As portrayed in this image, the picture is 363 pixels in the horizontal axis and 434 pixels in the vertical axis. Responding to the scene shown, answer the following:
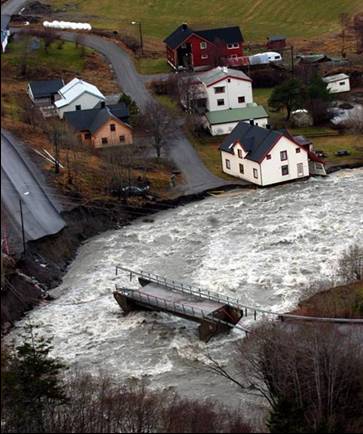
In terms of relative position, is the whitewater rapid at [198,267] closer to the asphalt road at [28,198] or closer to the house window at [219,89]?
the asphalt road at [28,198]

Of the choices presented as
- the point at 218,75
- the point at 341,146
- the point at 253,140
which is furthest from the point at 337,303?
the point at 218,75

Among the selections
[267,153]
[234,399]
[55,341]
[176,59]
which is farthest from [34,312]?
[176,59]

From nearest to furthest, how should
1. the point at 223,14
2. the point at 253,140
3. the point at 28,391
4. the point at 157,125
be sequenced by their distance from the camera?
the point at 28,391, the point at 253,140, the point at 157,125, the point at 223,14

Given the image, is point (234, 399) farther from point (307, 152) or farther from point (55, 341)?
point (307, 152)

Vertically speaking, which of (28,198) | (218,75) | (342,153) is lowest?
(342,153)

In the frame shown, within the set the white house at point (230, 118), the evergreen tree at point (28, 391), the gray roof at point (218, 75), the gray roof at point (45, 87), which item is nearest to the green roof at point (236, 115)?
the white house at point (230, 118)

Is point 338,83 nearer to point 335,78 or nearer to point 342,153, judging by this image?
point 335,78

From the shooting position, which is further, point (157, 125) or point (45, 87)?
point (45, 87)
